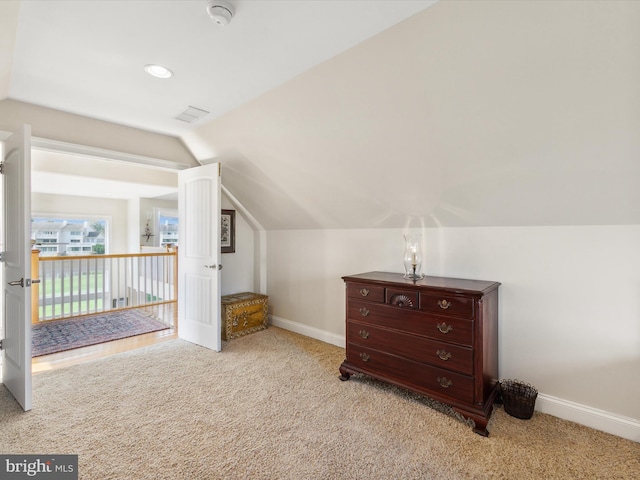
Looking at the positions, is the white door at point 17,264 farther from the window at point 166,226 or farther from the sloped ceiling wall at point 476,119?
the window at point 166,226

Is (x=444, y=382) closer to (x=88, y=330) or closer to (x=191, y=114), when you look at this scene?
(x=191, y=114)

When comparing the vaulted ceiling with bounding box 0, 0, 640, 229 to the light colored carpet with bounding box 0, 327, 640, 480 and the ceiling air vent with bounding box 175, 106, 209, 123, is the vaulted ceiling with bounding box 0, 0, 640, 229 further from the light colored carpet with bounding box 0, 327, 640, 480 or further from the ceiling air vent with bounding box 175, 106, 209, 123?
the light colored carpet with bounding box 0, 327, 640, 480

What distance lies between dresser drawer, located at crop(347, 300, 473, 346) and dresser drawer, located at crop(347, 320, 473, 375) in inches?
1.7

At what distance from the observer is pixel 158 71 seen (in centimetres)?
226

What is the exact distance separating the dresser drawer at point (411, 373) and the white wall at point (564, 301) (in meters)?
0.60

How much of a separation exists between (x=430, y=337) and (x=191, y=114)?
9.67 feet

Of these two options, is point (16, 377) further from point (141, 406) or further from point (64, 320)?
point (64, 320)

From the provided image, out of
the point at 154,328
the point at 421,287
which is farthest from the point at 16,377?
the point at 421,287

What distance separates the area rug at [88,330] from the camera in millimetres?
3623

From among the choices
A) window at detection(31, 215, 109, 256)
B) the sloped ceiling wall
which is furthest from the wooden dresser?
window at detection(31, 215, 109, 256)

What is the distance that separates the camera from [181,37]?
186 cm

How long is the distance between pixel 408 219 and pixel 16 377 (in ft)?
11.3

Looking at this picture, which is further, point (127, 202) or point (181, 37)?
point (127, 202)

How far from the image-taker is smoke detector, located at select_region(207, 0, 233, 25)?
5.13 feet
